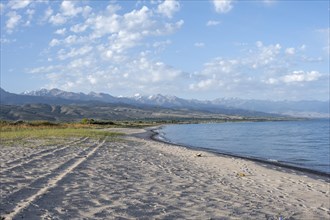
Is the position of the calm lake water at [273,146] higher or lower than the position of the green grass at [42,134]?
lower

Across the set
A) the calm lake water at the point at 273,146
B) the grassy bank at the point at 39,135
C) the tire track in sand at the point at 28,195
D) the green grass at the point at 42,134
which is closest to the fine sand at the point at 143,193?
the tire track in sand at the point at 28,195

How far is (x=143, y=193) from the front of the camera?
1315 cm

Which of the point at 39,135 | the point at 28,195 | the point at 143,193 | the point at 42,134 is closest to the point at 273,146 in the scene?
the point at 42,134

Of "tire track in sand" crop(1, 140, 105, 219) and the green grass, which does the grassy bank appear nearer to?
the green grass

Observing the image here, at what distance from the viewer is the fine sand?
10531mm

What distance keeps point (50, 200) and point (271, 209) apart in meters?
6.94

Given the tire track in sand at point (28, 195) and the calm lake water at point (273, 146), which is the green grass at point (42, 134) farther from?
the tire track in sand at point (28, 195)

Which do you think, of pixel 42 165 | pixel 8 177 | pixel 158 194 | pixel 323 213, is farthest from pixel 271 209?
pixel 42 165

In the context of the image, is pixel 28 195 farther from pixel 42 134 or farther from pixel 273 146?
pixel 273 146

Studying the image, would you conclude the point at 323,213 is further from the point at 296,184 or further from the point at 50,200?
the point at 50,200

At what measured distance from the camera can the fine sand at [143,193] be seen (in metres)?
10.5

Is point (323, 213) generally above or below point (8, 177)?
below

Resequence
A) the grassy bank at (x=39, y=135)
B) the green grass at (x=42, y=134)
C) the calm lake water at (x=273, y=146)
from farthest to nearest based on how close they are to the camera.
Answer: the green grass at (x=42, y=134) < the calm lake water at (x=273, y=146) < the grassy bank at (x=39, y=135)

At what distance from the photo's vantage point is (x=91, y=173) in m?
16.7
